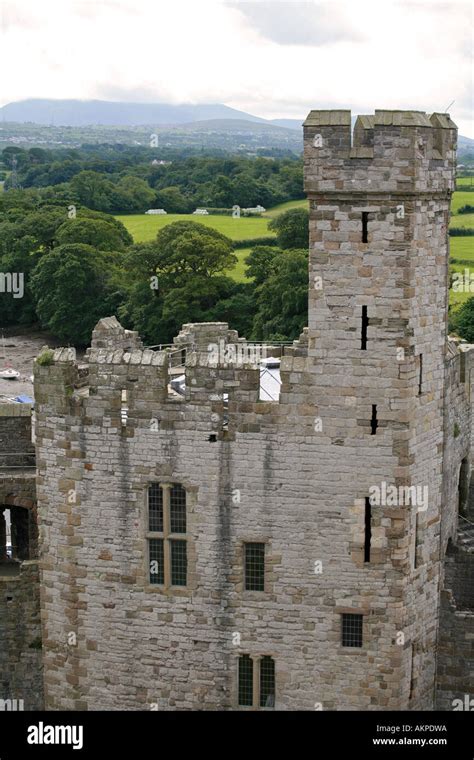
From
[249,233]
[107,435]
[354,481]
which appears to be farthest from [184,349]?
[249,233]

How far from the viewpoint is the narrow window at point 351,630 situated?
79.3 ft

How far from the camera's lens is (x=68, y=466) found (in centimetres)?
2503

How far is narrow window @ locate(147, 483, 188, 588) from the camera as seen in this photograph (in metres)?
24.6

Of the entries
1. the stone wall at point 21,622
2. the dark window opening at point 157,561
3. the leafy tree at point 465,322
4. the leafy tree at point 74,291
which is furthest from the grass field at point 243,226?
the dark window opening at point 157,561

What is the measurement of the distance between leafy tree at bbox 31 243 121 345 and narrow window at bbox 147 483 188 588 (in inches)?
2743

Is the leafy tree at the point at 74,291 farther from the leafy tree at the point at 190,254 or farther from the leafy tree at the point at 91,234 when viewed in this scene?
the leafy tree at the point at 190,254

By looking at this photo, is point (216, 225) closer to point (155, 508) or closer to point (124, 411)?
point (124, 411)

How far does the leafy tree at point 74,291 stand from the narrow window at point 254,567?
231ft

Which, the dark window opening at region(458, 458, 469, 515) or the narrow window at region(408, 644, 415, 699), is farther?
the dark window opening at region(458, 458, 469, 515)

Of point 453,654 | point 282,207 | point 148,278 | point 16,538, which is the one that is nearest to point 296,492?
point 453,654

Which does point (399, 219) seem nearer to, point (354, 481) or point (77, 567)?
point (354, 481)

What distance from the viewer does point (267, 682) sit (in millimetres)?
24812

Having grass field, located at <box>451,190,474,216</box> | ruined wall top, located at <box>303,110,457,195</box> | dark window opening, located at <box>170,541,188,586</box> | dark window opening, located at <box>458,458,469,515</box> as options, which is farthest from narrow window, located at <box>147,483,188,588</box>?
grass field, located at <box>451,190,474,216</box>

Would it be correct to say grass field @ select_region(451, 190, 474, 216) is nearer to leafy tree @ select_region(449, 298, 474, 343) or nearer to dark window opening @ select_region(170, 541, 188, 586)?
leafy tree @ select_region(449, 298, 474, 343)
